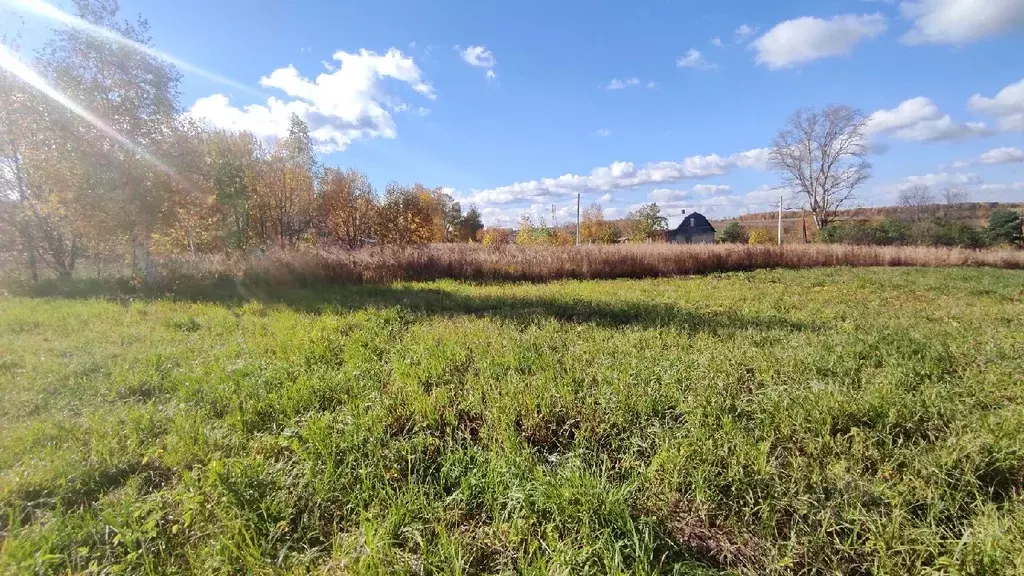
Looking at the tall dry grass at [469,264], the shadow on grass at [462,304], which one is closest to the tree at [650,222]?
the tall dry grass at [469,264]

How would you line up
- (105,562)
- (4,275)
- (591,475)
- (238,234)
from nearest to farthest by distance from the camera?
(105,562), (591,475), (4,275), (238,234)

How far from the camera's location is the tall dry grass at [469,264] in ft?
38.4

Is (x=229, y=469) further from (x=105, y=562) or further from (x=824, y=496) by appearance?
(x=824, y=496)

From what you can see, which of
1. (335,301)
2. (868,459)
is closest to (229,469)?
(868,459)

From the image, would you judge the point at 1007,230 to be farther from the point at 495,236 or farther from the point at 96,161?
the point at 96,161

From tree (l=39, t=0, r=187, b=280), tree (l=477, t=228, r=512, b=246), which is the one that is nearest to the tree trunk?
tree (l=39, t=0, r=187, b=280)

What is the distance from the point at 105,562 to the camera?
1719 millimetres

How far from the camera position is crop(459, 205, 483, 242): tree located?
5250 centimetres

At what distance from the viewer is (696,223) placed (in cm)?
4606

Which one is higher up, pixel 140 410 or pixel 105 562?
pixel 140 410

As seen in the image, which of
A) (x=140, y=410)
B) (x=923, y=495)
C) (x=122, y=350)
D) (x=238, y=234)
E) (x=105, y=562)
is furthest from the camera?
(x=238, y=234)

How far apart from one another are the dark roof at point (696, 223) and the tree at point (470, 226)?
87.8ft

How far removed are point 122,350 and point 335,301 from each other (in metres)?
3.39

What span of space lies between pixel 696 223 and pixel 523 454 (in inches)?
1968
